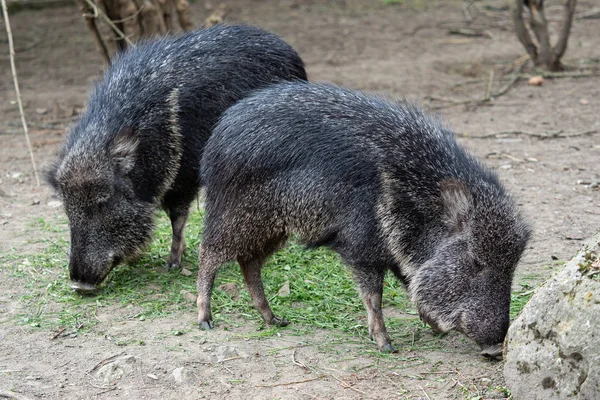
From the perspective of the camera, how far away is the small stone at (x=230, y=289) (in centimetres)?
495

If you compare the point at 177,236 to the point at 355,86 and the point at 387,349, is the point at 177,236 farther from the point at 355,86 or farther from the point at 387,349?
the point at 355,86

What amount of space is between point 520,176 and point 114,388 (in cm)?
386

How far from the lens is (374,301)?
4.15 m

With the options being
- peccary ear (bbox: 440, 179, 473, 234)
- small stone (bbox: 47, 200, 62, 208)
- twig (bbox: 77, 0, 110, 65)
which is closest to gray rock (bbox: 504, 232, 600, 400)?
peccary ear (bbox: 440, 179, 473, 234)

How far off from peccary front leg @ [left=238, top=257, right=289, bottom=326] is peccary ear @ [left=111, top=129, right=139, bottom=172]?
93 cm

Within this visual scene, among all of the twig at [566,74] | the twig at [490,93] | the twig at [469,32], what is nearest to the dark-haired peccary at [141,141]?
the twig at [490,93]

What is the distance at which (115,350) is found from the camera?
416 centimetres

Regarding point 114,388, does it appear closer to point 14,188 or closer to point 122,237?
point 122,237

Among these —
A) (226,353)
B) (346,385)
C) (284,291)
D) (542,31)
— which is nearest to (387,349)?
(346,385)

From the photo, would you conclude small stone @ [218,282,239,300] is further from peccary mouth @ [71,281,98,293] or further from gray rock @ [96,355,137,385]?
gray rock @ [96,355,137,385]

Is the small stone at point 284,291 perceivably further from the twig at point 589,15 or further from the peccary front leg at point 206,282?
the twig at point 589,15

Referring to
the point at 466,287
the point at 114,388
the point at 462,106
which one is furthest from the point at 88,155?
the point at 462,106

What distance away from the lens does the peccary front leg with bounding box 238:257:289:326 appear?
4.55 metres

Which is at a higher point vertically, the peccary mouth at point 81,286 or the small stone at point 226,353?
the small stone at point 226,353
